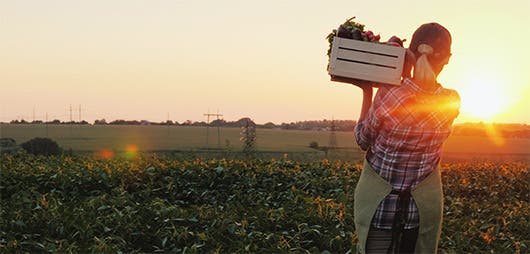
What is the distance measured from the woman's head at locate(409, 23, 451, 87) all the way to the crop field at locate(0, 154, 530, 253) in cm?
259

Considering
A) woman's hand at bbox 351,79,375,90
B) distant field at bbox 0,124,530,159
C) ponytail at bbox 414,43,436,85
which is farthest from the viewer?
distant field at bbox 0,124,530,159

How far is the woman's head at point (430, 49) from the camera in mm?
2377

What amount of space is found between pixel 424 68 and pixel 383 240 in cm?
80

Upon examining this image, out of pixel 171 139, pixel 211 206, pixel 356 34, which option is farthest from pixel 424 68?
pixel 171 139

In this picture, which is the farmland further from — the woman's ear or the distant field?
the distant field

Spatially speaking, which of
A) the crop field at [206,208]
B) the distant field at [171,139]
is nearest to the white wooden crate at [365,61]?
the crop field at [206,208]

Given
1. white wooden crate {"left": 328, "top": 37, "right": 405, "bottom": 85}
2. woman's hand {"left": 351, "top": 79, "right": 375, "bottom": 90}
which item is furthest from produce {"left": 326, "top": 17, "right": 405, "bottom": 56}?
woman's hand {"left": 351, "top": 79, "right": 375, "bottom": 90}

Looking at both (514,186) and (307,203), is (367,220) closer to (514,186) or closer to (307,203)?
(307,203)

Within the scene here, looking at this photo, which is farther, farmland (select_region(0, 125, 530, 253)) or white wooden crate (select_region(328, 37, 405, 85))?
farmland (select_region(0, 125, 530, 253))

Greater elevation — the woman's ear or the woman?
the woman's ear

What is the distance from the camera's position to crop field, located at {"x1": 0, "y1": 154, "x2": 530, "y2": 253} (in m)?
4.91

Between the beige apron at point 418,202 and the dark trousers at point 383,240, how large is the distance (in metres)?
0.03

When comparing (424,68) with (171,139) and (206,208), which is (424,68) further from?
(171,139)

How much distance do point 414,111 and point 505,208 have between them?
5850 millimetres
